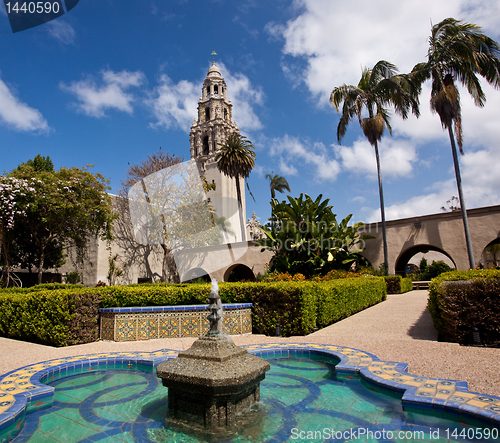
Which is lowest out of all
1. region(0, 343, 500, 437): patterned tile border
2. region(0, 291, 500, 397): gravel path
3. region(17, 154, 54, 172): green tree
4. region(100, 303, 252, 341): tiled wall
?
region(0, 291, 500, 397): gravel path

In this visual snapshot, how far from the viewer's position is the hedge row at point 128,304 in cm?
859

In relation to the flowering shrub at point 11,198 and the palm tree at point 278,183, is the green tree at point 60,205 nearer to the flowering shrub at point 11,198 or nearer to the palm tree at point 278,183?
the flowering shrub at point 11,198

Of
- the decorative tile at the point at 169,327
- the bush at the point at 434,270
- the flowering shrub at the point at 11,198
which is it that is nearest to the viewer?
the decorative tile at the point at 169,327

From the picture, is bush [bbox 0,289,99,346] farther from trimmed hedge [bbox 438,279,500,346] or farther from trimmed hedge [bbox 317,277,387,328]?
trimmed hedge [bbox 438,279,500,346]

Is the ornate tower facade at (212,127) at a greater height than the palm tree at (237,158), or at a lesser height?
greater

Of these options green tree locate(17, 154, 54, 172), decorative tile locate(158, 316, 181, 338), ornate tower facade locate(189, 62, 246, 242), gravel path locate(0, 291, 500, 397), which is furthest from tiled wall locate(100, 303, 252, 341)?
ornate tower facade locate(189, 62, 246, 242)

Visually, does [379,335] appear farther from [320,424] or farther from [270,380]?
[320,424]

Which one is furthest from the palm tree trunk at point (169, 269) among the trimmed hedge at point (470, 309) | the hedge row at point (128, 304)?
the trimmed hedge at point (470, 309)

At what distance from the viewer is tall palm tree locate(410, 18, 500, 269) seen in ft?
58.4

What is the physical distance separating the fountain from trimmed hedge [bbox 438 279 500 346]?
520 centimetres

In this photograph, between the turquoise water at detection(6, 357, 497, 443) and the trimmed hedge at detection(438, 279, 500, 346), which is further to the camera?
the trimmed hedge at detection(438, 279, 500, 346)

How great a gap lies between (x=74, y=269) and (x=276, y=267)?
16772 millimetres

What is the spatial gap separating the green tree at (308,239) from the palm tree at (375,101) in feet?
22.8

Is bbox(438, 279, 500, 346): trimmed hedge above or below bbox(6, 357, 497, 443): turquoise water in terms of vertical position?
above
